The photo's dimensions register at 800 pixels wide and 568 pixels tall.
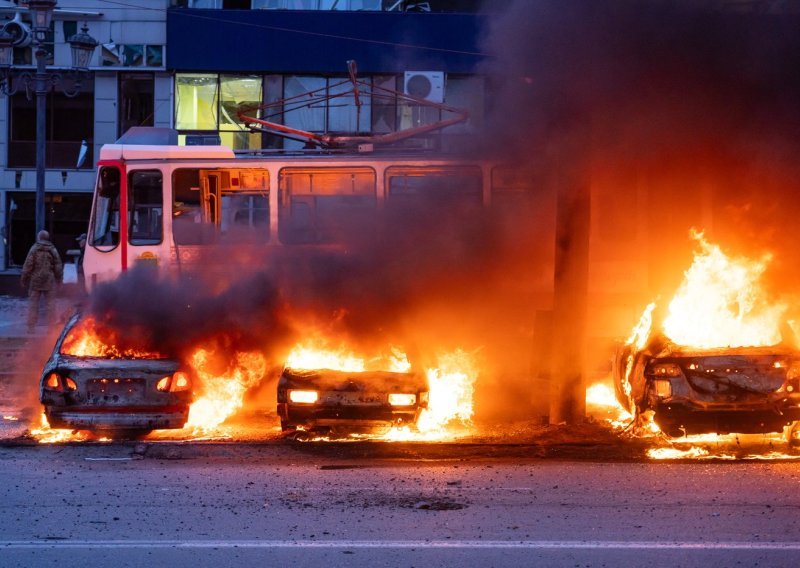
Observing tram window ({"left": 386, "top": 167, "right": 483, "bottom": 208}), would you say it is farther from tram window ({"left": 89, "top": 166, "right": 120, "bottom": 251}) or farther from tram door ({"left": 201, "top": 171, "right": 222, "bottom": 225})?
tram window ({"left": 89, "top": 166, "right": 120, "bottom": 251})

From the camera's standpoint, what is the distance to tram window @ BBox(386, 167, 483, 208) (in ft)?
40.8

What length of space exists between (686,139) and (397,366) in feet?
14.2

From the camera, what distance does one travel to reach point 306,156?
1306cm

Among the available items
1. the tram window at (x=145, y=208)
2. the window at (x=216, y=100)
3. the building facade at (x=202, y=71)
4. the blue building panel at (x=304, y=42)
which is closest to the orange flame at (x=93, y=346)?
the tram window at (x=145, y=208)

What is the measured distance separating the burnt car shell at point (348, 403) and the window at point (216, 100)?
46.9ft

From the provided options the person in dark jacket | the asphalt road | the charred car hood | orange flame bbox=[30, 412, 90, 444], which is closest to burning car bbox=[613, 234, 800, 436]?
the asphalt road

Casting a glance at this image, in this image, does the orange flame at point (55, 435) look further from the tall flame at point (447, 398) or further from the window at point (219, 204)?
the window at point (219, 204)

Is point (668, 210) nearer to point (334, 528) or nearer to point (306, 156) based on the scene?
point (306, 156)

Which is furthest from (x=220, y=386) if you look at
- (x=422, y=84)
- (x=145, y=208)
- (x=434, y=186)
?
(x=422, y=84)

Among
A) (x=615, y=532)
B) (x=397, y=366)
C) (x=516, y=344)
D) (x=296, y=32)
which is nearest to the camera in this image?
(x=615, y=532)

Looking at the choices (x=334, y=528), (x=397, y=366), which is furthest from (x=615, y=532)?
(x=397, y=366)

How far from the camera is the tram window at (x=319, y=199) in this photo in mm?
12789

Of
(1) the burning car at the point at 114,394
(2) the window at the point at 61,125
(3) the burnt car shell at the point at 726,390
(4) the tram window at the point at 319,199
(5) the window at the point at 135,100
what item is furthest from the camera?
(2) the window at the point at 61,125

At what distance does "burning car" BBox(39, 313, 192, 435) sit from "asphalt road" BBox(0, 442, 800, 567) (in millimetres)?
298
